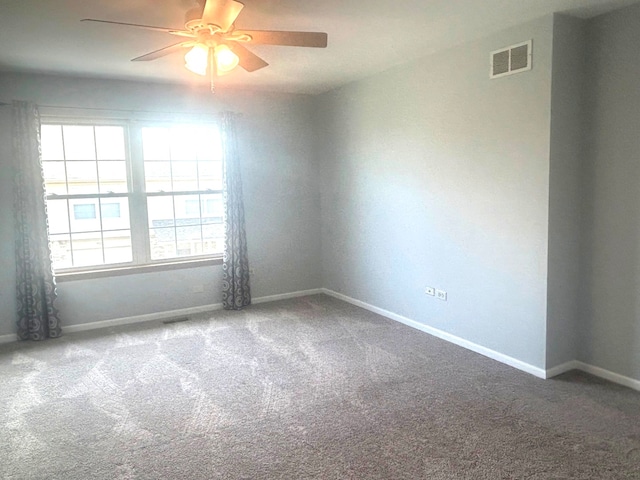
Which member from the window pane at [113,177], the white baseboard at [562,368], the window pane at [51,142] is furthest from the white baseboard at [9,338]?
the white baseboard at [562,368]

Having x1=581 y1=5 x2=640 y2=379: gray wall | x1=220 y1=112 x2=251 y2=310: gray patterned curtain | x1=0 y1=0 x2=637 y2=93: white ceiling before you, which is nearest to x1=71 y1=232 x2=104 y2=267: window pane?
x1=220 y1=112 x2=251 y2=310: gray patterned curtain

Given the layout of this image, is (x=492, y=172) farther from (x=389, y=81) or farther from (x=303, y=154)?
(x=303, y=154)

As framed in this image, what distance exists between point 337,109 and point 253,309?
2.53 meters

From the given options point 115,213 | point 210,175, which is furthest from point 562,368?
point 115,213

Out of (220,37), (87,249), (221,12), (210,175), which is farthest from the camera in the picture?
(210,175)

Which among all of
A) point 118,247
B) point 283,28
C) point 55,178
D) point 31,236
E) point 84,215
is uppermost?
point 283,28

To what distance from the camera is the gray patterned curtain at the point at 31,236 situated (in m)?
4.46

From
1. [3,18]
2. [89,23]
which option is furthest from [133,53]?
[3,18]

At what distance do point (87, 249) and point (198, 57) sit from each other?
115 inches

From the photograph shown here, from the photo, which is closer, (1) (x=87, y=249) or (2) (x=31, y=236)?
(2) (x=31, y=236)

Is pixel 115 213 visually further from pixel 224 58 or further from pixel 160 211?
pixel 224 58

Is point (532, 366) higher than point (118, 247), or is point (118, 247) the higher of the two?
point (118, 247)

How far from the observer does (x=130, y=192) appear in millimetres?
5090

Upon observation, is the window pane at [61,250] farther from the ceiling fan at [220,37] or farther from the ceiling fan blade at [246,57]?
the ceiling fan blade at [246,57]
